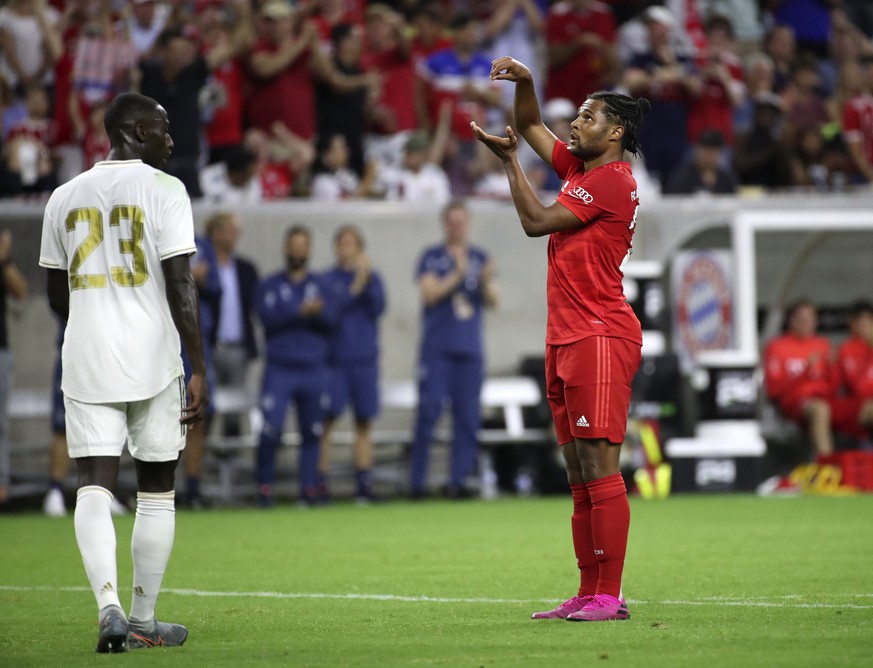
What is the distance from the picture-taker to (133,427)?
6102 mm

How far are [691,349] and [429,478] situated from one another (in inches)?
131

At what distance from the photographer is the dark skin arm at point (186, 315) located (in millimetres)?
6023

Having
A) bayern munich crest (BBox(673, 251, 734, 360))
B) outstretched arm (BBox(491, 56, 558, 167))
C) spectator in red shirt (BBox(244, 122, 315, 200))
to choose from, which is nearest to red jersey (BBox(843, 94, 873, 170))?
bayern munich crest (BBox(673, 251, 734, 360))

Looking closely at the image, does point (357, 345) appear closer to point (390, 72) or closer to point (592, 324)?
point (390, 72)

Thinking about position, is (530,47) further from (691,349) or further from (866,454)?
(866,454)

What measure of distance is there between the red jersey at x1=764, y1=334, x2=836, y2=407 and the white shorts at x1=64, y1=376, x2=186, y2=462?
11.7 m

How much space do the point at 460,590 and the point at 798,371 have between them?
967 centimetres

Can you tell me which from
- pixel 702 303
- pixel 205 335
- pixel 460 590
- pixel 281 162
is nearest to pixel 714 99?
pixel 702 303

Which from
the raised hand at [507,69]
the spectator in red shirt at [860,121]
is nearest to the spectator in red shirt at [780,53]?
the spectator in red shirt at [860,121]

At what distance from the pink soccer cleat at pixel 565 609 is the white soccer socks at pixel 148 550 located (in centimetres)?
171

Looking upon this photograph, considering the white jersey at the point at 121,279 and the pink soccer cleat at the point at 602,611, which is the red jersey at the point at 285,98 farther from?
the pink soccer cleat at the point at 602,611

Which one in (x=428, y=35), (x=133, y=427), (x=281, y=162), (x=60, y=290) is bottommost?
(x=133, y=427)

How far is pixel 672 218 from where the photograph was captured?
17375mm

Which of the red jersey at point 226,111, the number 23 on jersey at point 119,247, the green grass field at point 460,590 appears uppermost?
the red jersey at point 226,111
